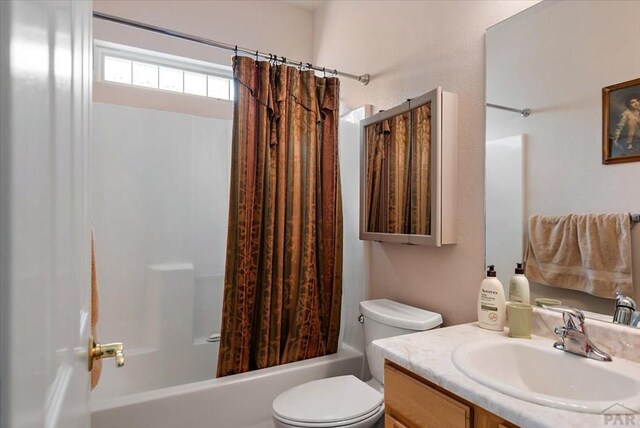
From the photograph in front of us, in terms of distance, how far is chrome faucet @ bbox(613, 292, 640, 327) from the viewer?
1.06 m

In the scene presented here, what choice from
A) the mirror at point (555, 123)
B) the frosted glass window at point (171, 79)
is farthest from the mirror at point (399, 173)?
the frosted glass window at point (171, 79)

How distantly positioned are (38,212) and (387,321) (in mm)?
1522

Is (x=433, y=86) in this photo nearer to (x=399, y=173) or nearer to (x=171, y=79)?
(x=399, y=173)

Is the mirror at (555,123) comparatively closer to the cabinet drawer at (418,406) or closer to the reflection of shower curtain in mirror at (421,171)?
the reflection of shower curtain in mirror at (421,171)

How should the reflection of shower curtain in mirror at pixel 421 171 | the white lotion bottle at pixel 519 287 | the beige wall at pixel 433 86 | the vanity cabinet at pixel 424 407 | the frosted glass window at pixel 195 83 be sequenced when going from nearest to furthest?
the vanity cabinet at pixel 424 407
the white lotion bottle at pixel 519 287
the beige wall at pixel 433 86
the reflection of shower curtain in mirror at pixel 421 171
the frosted glass window at pixel 195 83

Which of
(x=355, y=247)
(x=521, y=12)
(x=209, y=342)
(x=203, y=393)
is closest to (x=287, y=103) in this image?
(x=355, y=247)

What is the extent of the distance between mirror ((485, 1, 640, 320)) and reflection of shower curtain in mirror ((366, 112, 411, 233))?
16.8 inches

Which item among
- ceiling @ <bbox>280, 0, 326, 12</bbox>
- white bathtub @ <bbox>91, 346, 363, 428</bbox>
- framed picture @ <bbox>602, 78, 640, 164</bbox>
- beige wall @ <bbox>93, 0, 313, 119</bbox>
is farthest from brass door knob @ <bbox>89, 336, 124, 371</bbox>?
ceiling @ <bbox>280, 0, 326, 12</bbox>

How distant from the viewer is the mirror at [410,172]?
62.9 inches

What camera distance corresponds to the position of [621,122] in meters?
1.10

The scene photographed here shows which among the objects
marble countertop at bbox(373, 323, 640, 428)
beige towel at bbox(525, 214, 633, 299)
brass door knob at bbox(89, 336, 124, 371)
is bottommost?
marble countertop at bbox(373, 323, 640, 428)

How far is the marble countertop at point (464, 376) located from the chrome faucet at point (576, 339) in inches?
5.4

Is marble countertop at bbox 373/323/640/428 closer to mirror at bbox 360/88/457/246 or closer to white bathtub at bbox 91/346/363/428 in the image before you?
mirror at bbox 360/88/457/246

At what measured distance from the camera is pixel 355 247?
2.25m
